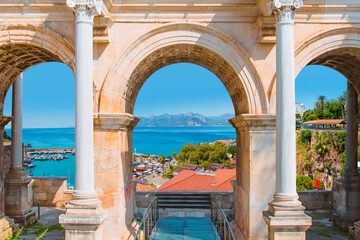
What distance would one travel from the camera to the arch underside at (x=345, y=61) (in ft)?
26.4

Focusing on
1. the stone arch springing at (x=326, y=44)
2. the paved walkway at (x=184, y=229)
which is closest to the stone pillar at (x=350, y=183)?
the stone arch springing at (x=326, y=44)

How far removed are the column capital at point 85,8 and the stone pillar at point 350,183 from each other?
915cm

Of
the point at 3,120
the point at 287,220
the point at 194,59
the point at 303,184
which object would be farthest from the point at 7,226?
the point at 303,184

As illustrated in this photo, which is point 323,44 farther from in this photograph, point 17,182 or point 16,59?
point 17,182

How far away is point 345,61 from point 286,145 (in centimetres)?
451

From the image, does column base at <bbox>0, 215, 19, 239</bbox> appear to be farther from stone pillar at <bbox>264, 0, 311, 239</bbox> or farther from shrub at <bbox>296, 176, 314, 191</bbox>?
shrub at <bbox>296, 176, 314, 191</bbox>

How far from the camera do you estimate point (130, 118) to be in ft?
25.6

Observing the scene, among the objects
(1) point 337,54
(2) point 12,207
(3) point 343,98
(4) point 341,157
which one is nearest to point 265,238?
(1) point 337,54

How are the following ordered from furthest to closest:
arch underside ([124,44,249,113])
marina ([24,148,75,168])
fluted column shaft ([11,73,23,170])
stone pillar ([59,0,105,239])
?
marina ([24,148,75,168])
fluted column shaft ([11,73,23,170])
arch underside ([124,44,249,113])
stone pillar ([59,0,105,239])

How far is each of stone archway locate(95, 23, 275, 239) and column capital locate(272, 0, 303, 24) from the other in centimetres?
134

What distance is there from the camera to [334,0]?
24.0ft

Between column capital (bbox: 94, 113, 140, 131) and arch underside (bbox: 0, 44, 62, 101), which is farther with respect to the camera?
arch underside (bbox: 0, 44, 62, 101)

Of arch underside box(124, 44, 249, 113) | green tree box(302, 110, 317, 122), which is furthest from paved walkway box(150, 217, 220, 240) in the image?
green tree box(302, 110, 317, 122)

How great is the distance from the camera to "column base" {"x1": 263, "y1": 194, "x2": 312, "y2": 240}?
614 cm
